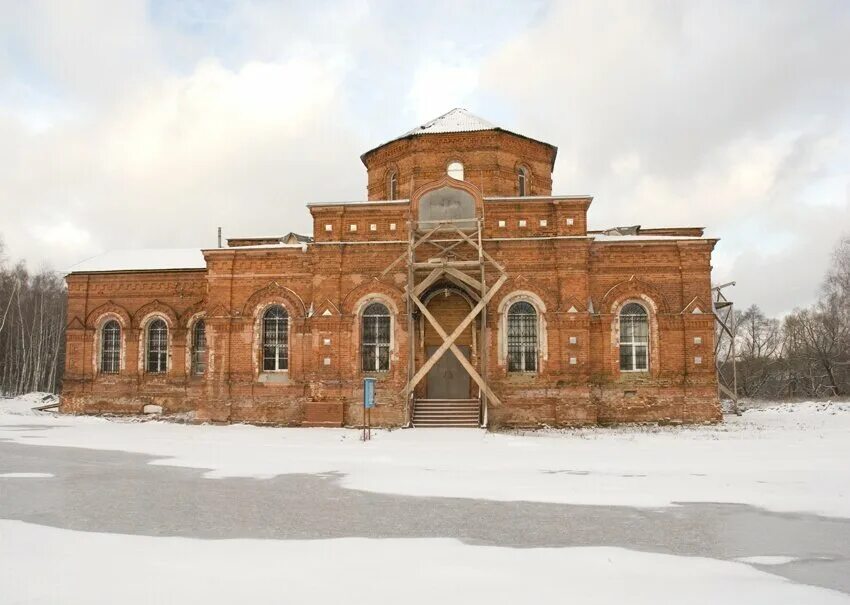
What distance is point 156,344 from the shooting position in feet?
87.4

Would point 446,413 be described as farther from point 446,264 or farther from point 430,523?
point 430,523

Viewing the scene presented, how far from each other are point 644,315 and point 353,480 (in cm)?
1365

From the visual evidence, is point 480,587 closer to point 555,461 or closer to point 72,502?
point 72,502

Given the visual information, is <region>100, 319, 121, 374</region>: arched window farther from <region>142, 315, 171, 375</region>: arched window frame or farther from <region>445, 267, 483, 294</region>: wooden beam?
<region>445, 267, 483, 294</region>: wooden beam

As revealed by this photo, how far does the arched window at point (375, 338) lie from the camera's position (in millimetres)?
22094

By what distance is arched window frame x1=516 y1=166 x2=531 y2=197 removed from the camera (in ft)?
84.3

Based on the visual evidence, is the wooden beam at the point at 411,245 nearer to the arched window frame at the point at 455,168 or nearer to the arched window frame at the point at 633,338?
the arched window frame at the point at 455,168

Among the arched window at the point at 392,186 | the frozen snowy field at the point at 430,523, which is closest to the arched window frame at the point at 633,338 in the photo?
the frozen snowy field at the point at 430,523

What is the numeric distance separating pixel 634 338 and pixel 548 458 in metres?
9.26

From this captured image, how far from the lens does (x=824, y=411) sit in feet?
84.6

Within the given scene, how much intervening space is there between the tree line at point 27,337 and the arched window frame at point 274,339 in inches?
939

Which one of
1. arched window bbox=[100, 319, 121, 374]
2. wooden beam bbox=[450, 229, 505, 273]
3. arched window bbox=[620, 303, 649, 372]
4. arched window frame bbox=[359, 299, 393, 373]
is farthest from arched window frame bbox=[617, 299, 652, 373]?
arched window bbox=[100, 319, 121, 374]

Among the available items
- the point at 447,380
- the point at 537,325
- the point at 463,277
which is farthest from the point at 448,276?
the point at 447,380

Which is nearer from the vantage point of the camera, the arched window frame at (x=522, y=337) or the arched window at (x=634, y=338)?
the arched window frame at (x=522, y=337)
